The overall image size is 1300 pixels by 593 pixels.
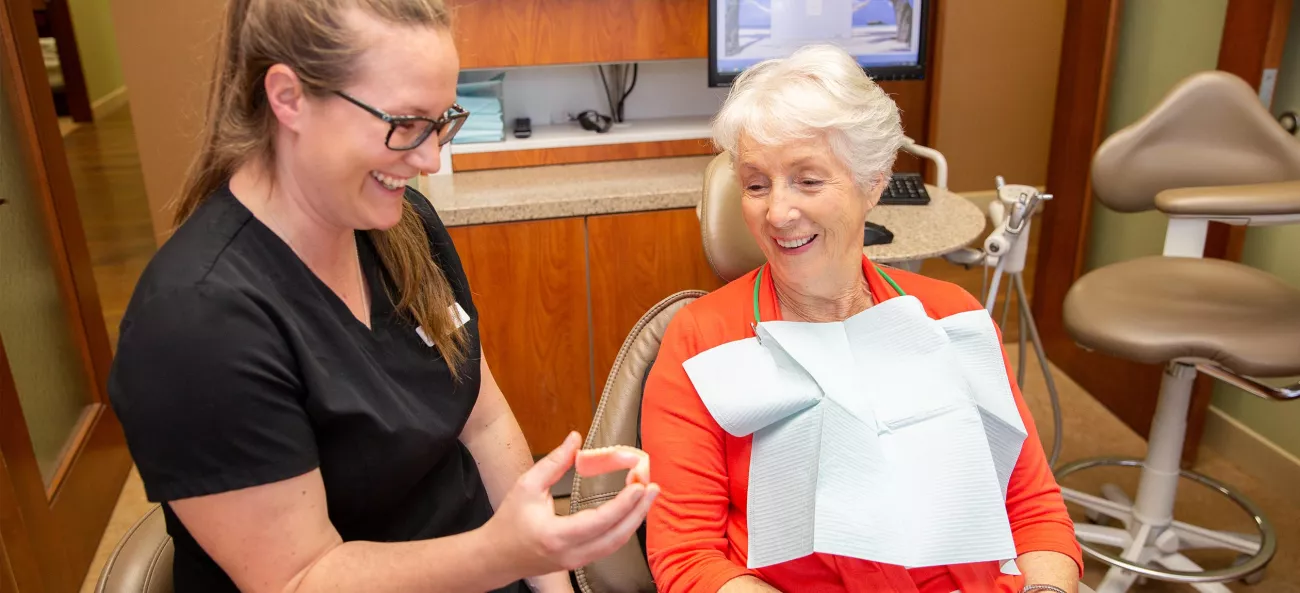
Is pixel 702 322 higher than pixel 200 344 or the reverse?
the reverse

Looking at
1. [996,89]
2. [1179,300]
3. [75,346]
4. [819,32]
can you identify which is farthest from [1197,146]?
[75,346]

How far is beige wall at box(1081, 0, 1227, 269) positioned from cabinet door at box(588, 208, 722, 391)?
Answer: 128 cm

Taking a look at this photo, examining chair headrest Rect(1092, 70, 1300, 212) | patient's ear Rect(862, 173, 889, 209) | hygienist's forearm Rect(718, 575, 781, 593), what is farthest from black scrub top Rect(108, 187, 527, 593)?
chair headrest Rect(1092, 70, 1300, 212)

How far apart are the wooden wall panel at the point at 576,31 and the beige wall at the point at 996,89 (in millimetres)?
2121

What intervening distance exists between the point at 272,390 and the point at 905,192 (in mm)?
1712

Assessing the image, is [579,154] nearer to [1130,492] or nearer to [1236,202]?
[1236,202]

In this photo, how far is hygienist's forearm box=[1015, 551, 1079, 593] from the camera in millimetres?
1224

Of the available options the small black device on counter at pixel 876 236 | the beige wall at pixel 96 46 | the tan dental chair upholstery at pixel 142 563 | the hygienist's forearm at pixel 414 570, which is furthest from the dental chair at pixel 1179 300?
the beige wall at pixel 96 46

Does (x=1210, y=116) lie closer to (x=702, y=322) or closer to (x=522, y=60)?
(x=702, y=322)

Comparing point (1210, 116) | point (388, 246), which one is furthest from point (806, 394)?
point (1210, 116)

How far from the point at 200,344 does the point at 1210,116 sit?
6.84 ft

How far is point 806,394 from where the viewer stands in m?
1.23

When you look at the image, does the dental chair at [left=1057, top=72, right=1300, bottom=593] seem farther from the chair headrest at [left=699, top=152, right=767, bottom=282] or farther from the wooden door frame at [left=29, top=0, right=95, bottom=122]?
the wooden door frame at [left=29, top=0, right=95, bottom=122]

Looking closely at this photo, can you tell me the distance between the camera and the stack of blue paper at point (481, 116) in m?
2.55
